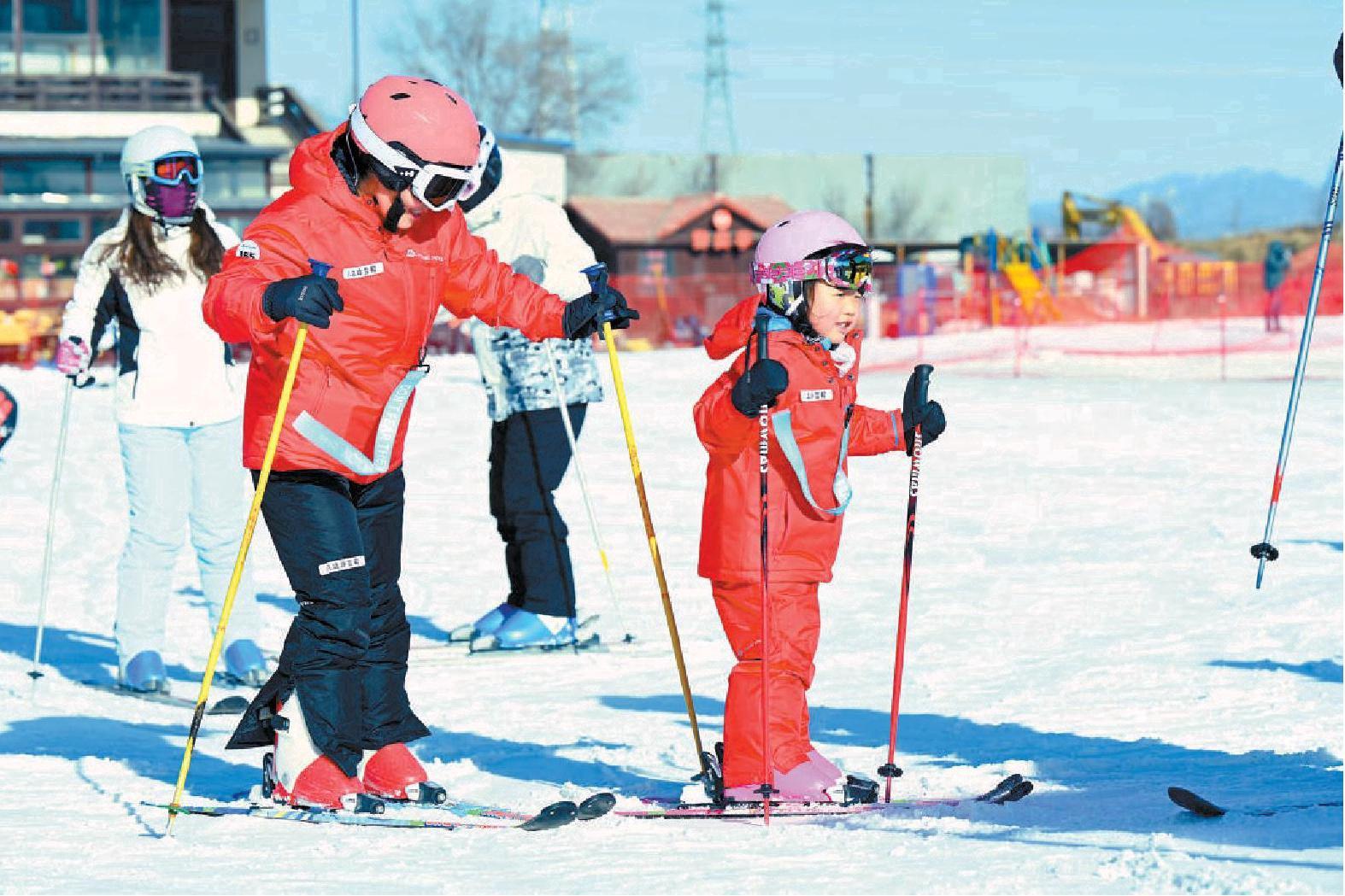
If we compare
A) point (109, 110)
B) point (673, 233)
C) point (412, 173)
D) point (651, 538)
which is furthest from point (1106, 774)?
point (673, 233)

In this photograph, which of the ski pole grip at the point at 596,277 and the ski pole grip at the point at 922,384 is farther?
the ski pole grip at the point at 596,277

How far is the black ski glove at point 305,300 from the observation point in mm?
4566

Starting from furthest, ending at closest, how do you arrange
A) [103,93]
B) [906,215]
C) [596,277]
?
1. [906,215]
2. [103,93]
3. [596,277]

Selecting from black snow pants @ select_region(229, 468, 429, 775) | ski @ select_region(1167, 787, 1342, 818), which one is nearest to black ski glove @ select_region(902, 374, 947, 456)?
ski @ select_region(1167, 787, 1342, 818)

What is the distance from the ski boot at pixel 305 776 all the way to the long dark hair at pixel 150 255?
2.39 meters

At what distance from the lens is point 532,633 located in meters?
8.00

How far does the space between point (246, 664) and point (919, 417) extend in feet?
10.4

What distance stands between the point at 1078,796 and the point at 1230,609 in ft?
12.5

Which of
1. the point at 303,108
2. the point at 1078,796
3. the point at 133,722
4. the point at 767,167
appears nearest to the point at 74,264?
the point at 303,108

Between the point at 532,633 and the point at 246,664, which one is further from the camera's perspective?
the point at 532,633

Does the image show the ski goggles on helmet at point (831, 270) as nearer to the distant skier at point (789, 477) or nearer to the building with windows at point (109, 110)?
the distant skier at point (789, 477)

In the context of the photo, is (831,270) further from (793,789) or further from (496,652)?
(496,652)

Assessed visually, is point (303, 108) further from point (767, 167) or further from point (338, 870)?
point (338, 870)

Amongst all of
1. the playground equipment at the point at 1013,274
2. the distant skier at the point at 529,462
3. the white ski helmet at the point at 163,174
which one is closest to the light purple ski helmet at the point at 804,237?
the white ski helmet at the point at 163,174
